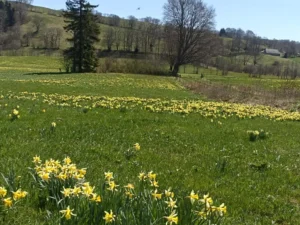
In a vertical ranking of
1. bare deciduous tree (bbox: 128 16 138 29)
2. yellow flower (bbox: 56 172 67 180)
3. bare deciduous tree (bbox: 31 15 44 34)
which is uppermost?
bare deciduous tree (bbox: 128 16 138 29)

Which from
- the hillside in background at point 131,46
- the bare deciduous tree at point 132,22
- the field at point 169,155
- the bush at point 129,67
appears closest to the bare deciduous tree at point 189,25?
the bush at point 129,67

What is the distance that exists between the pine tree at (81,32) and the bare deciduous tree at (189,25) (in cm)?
2135

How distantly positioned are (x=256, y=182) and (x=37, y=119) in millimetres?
7688

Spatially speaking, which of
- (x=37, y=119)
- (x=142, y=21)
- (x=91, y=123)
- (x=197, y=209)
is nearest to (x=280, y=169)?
(x=197, y=209)

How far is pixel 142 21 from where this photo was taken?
191500 millimetres

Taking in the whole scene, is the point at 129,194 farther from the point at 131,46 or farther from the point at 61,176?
the point at 131,46

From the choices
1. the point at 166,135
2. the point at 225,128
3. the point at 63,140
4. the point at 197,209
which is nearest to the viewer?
the point at 197,209

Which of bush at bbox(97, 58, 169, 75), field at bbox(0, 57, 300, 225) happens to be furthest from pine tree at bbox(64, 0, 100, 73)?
field at bbox(0, 57, 300, 225)

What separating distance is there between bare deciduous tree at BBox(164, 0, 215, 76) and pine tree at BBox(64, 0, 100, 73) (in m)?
21.3

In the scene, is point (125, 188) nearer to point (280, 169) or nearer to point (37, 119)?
point (280, 169)

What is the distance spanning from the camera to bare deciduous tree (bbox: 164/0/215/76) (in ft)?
257

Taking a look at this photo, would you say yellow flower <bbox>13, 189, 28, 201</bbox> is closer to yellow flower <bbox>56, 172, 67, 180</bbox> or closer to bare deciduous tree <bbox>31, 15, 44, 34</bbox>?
yellow flower <bbox>56, 172, 67, 180</bbox>

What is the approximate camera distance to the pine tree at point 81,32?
65.2m

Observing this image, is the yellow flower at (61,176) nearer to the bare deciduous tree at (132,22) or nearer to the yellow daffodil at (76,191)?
the yellow daffodil at (76,191)
